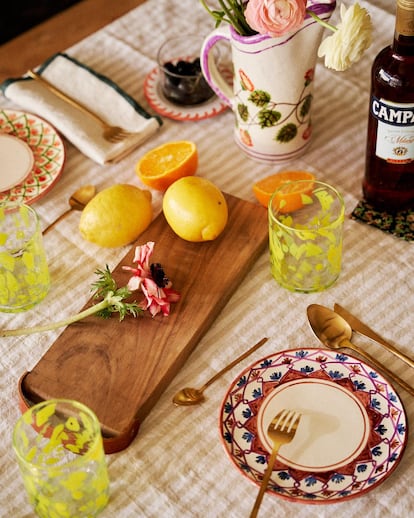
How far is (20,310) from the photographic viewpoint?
3.06 ft

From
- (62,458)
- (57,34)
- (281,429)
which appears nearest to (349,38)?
(281,429)

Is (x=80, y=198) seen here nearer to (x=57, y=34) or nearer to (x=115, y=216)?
(x=115, y=216)

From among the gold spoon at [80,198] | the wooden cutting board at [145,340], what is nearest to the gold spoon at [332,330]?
the wooden cutting board at [145,340]

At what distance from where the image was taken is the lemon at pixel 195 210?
926 millimetres

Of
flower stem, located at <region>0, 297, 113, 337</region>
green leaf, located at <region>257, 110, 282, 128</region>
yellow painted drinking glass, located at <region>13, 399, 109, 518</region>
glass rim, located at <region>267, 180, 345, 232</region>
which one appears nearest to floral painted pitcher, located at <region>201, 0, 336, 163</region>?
green leaf, located at <region>257, 110, 282, 128</region>

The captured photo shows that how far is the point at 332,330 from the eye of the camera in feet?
2.86

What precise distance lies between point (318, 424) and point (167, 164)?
438mm

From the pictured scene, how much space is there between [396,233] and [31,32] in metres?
0.79

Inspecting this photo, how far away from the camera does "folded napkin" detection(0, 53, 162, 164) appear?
112 cm

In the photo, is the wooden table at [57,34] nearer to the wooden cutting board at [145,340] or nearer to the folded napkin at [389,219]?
the wooden cutting board at [145,340]

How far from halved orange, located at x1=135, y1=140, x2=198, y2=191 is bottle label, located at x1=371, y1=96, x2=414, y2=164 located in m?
0.25

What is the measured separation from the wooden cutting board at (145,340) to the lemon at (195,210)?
0.03 m

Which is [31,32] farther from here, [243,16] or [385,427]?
Result: [385,427]

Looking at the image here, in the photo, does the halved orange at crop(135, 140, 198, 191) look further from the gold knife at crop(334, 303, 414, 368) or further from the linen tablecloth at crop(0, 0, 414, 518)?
the gold knife at crop(334, 303, 414, 368)
